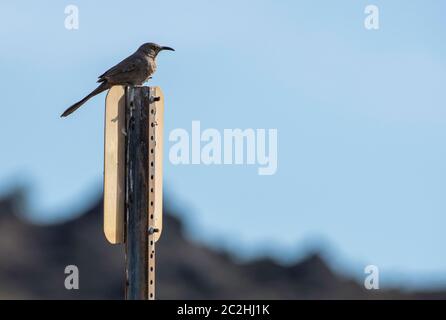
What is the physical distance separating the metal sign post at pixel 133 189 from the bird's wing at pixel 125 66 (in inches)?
182

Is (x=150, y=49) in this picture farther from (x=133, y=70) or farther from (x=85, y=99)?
(x=85, y=99)

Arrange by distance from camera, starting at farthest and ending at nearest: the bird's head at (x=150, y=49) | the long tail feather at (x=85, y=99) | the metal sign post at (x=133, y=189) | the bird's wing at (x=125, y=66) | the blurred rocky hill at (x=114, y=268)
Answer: the blurred rocky hill at (x=114, y=268) → the bird's head at (x=150, y=49) → the bird's wing at (x=125, y=66) → the long tail feather at (x=85, y=99) → the metal sign post at (x=133, y=189)

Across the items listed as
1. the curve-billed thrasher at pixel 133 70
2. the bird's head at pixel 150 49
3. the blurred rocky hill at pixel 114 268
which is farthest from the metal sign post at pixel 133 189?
the blurred rocky hill at pixel 114 268

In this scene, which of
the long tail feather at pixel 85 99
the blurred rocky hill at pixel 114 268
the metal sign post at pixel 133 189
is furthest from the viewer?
the blurred rocky hill at pixel 114 268

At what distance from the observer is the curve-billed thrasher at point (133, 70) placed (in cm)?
1248

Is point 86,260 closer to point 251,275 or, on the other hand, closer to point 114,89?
point 251,275

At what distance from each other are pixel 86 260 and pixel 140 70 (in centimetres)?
1546

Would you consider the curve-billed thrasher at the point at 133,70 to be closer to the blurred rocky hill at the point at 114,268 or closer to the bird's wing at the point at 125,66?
the bird's wing at the point at 125,66

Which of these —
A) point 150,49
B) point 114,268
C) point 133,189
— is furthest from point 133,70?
point 114,268

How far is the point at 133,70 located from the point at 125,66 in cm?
14

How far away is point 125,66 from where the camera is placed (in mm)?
12555

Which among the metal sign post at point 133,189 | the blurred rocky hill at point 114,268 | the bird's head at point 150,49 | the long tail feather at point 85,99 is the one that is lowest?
the metal sign post at point 133,189

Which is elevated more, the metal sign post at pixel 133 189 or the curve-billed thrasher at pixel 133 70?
the curve-billed thrasher at pixel 133 70
